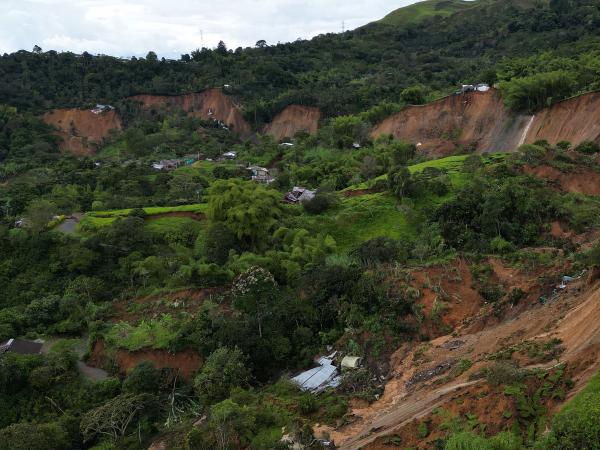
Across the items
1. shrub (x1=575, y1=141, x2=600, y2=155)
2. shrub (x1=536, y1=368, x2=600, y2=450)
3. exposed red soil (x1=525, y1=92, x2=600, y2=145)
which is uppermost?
exposed red soil (x1=525, y1=92, x2=600, y2=145)

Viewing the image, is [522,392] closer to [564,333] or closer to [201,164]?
[564,333]

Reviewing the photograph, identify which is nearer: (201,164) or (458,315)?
(458,315)

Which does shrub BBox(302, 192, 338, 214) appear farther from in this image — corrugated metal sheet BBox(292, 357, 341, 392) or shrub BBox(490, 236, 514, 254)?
corrugated metal sheet BBox(292, 357, 341, 392)

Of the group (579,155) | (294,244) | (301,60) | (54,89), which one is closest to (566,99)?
(579,155)

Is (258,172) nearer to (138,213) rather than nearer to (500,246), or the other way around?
(138,213)

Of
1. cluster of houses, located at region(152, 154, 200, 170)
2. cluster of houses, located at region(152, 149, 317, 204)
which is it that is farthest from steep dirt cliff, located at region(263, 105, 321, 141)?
cluster of houses, located at region(152, 154, 200, 170)

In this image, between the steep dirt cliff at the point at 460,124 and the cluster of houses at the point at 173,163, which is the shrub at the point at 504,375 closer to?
the steep dirt cliff at the point at 460,124

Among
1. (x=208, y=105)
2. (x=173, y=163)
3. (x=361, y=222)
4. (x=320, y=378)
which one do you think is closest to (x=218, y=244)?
(x=361, y=222)
